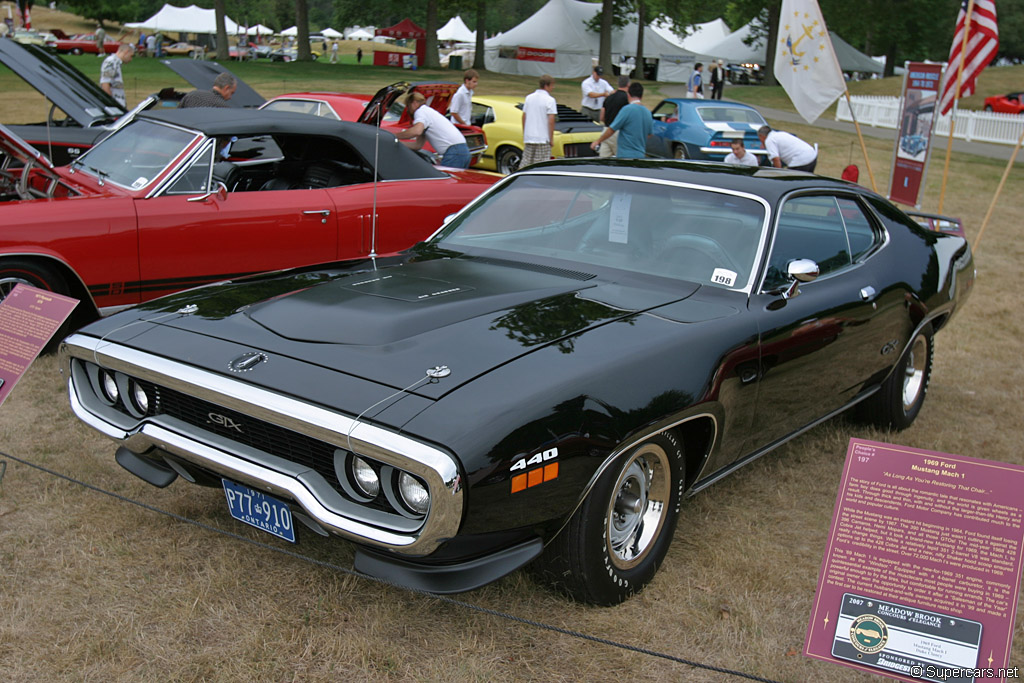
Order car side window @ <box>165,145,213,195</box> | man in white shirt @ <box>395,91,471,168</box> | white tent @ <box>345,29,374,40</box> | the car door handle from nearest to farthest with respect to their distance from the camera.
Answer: car side window @ <box>165,145,213,195</box>, the car door handle, man in white shirt @ <box>395,91,471,168</box>, white tent @ <box>345,29,374,40</box>

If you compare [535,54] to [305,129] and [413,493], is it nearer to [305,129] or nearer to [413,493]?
[305,129]

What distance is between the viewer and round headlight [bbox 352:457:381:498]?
276cm

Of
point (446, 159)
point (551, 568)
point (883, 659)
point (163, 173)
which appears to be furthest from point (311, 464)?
point (446, 159)

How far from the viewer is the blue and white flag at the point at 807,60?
32.8 ft

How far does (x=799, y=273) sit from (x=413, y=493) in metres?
1.94

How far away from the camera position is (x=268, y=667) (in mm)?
2818

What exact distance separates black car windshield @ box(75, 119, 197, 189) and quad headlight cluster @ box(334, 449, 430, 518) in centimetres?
379

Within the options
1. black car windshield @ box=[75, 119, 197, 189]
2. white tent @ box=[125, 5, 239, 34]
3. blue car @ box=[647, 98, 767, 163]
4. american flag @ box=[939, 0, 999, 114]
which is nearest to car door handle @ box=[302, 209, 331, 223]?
black car windshield @ box=[75, 119, 197, 189]

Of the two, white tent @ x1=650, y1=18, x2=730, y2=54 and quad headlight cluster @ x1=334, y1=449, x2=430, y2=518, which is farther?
white tent @ x1=650, y1=18, x2=730, y2=54

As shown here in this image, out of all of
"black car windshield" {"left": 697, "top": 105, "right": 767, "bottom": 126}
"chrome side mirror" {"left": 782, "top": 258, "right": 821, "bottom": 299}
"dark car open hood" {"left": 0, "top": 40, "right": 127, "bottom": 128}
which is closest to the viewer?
"chrome side mirror" {"left": 782, "top": 258, "right": 821, "bottom": 299}

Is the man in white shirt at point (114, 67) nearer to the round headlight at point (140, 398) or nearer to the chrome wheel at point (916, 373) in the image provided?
the round headlight at point (140, 398)

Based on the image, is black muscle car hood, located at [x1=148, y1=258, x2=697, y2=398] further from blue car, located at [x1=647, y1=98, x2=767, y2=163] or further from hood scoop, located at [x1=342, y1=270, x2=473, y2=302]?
blue car, located at [x1=647, y1=98, x2=767, y2=163]

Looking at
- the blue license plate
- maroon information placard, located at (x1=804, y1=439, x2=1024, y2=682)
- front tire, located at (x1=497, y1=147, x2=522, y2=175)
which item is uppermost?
maroon information placard, located at (x1=804, y1=439, x2=1024, y2=682)

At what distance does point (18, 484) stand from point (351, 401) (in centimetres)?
216
